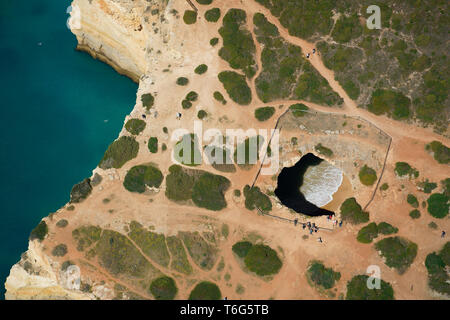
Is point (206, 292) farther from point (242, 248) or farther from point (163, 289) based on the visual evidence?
point (242, 248)

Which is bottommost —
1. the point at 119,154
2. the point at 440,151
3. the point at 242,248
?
the point at 242,248

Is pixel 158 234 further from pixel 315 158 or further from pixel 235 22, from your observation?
pixel 235 22

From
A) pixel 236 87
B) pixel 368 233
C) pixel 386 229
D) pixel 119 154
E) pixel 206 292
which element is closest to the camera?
pixel 206 292

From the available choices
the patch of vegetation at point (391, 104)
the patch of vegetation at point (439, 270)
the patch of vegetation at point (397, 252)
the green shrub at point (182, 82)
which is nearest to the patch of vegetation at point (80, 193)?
the green shrub at point (182, 82)

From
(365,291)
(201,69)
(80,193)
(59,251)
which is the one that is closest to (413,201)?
(365,291)

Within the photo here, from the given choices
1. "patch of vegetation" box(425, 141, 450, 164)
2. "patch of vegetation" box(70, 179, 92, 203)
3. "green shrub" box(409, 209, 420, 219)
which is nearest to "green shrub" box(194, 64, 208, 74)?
"patch of vegetation" box(70, 179, 92, 203)
